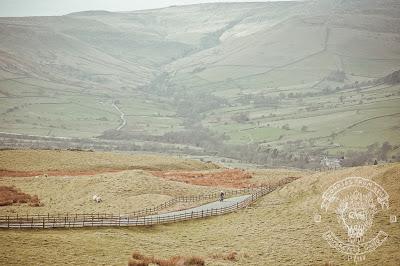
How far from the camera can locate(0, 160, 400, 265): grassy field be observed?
3912 centimetres

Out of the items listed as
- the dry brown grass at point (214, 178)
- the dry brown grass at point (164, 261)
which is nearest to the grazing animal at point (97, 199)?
the dry brown grass at point (214, 178)

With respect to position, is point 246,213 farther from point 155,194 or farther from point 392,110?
point 392,110

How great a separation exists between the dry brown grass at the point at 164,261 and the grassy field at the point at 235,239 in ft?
2.98

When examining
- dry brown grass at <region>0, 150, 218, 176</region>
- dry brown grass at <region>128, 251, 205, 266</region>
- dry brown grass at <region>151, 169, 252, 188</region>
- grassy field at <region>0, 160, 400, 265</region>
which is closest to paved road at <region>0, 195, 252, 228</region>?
grassy field at <region>0, 160, 400, 265</region>

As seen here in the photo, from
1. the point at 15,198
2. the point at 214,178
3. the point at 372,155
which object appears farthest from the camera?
the point at 372,155

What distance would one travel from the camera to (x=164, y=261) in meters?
38.5

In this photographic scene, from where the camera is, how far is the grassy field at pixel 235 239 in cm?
3912

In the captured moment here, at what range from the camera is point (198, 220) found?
56875 millimetres

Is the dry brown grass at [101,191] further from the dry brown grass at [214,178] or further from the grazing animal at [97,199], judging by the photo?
the dry brown grass at [214,178]

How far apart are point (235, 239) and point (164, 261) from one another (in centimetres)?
1161

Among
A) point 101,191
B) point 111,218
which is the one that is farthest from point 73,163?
point 111,218

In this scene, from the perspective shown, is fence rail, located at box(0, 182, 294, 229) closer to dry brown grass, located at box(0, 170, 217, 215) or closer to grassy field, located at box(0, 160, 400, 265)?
grassy field, located at box(0, 160, 400, 265)

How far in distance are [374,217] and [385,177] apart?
7.90 metres

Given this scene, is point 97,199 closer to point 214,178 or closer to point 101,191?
point 101,191
